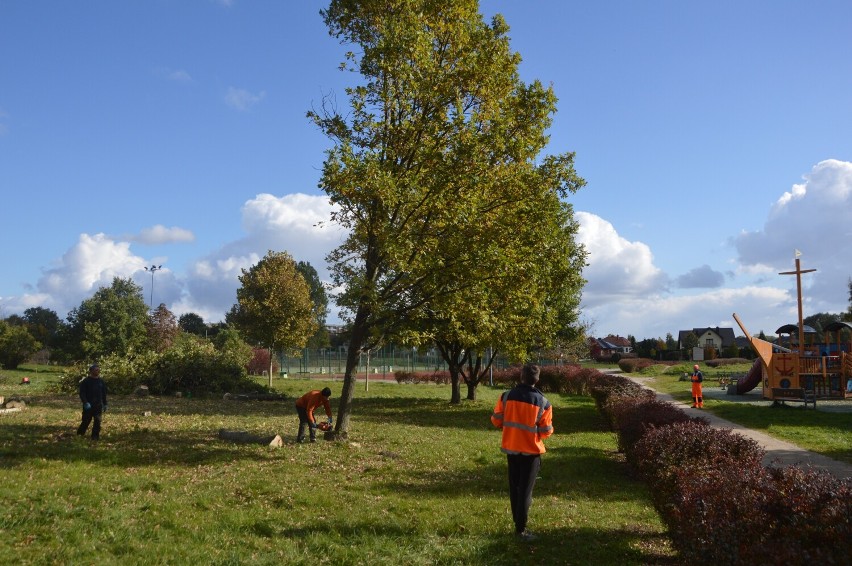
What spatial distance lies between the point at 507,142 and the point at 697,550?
10125 millimetres

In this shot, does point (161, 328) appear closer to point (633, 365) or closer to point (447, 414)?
point (447, 414)

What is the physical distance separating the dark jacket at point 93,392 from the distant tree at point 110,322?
108ft

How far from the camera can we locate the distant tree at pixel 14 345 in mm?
54438

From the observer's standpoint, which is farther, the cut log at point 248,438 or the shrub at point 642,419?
the cut log at point 248,438

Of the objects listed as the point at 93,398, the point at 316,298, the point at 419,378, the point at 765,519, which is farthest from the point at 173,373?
the point at 316,298

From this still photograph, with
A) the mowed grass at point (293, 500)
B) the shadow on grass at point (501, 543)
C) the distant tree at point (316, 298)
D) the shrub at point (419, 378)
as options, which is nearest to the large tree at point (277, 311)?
the shrub at point (419, 378)

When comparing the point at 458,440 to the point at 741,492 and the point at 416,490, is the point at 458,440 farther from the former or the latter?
the point at 741,492

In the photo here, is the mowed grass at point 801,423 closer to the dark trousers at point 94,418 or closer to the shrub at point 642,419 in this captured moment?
the shrub at point 642,419

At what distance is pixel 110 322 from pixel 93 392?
37.9m

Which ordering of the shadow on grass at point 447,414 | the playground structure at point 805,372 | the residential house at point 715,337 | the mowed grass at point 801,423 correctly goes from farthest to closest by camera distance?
the residential house at point 715,337 < the playground structure at point 805,372 < the shadow on grass at point 447,414 < the mowed grass at point 801,423

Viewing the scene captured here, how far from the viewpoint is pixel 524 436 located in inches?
286

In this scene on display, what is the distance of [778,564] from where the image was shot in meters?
3.99

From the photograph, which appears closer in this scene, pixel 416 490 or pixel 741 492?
pixel 741 492

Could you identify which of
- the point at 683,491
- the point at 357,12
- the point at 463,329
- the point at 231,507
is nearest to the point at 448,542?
the point at 683,491
